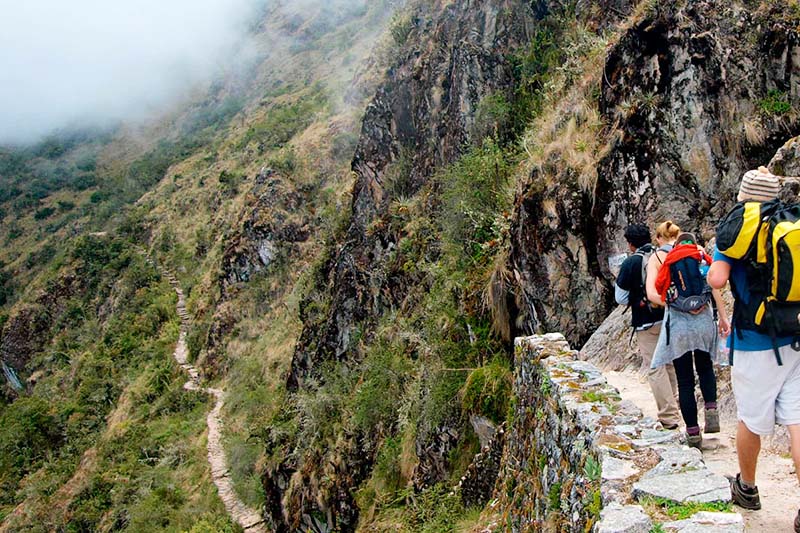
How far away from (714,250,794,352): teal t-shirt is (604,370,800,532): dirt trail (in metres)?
0.97

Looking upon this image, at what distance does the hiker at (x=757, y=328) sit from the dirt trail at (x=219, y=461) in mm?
19254

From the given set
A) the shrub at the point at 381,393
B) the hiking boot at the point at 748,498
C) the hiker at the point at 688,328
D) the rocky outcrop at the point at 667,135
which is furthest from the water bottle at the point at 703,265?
the shrub at the point at 381,393

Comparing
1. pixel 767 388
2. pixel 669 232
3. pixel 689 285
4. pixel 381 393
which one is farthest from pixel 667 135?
pixel 381 393

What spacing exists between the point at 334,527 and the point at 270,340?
16.1 meters

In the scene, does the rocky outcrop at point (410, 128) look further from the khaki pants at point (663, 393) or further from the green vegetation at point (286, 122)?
the green vegetation at point (286, 122)

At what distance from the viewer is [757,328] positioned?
9.55ft

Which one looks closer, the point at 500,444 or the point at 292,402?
the point at 500,444

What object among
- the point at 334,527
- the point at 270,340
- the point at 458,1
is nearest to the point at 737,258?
the point at 334,527

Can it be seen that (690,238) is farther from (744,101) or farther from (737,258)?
(744,101)

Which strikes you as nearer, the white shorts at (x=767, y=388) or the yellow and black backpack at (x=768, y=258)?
the yellow and black backpack at (x=768, y=258)

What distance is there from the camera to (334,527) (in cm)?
1348

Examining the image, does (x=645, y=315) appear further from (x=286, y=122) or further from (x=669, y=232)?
(x=286, y=122)

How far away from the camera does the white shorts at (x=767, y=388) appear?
2.93 metres

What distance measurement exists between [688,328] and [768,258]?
4.55 ft
